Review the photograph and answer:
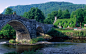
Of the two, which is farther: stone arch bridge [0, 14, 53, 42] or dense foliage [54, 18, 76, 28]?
dense foliage [54, 18, 76, 28]

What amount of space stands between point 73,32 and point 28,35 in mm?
20826

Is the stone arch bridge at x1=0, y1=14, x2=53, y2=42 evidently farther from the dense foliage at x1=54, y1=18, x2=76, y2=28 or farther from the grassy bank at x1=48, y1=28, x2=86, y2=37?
the dense foliage at x1=54, y1=18, x2=76, y2=28

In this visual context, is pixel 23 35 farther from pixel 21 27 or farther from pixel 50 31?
pixel 50 31

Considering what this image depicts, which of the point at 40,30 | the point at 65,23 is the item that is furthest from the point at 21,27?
the point at 65,23

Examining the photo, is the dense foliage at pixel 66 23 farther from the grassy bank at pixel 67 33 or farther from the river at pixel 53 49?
the river at pixel 53 49

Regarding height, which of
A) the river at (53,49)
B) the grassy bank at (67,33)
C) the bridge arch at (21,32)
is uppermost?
the bridge arch at (21,32)

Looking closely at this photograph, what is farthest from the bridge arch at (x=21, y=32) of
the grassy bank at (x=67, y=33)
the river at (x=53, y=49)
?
the grassy bank at (x=67, y=33)

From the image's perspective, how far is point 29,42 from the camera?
105ft

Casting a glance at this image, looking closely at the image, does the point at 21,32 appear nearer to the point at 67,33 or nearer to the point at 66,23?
the point at 67,33

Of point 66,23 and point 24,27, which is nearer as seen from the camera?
point 24,27

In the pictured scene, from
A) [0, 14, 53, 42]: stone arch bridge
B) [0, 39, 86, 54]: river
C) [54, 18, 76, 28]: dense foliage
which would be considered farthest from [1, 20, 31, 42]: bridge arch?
[54, 18, 76, 28]: dense foliage

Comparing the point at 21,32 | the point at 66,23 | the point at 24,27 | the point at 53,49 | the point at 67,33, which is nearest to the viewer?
the point at 53,49

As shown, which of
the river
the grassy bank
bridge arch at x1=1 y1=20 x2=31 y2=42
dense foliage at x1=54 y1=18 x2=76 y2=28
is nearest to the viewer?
the river

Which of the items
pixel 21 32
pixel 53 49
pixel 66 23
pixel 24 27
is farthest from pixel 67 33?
pixel 53 49
